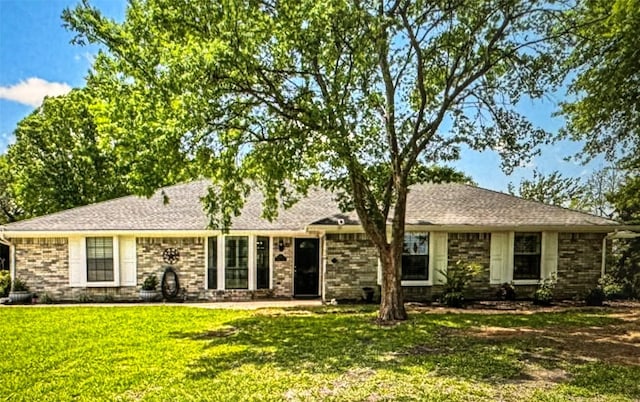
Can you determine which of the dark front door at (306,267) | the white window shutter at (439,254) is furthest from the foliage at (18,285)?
the white window shutter at (439,254)

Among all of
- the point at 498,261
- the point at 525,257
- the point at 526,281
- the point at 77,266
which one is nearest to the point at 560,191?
the point at 525,257

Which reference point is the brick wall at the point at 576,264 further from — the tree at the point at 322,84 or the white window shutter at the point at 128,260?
the white window shutter at the point at 128,260

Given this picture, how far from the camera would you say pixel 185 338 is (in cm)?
816

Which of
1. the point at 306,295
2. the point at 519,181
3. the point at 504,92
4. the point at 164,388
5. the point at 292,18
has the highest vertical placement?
the point at 292,18

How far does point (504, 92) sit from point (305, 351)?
7516mm

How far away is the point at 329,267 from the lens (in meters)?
12.7

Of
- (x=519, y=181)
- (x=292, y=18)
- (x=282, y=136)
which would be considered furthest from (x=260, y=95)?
(x=519, y=181)

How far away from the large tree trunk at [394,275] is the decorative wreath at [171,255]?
701 centimetres

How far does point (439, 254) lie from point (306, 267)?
424 cm

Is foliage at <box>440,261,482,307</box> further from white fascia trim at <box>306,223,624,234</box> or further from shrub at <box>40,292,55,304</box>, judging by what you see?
shrub at <box>40,292,55,304</box>

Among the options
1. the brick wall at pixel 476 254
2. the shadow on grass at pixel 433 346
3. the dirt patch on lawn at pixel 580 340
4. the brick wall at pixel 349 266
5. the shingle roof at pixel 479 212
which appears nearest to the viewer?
the shadow on grass at pixel 433 346

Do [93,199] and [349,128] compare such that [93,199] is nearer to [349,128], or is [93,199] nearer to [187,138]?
[187,138]

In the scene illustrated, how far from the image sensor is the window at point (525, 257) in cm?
1323

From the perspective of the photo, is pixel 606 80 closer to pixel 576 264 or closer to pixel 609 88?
pixel 609 88
